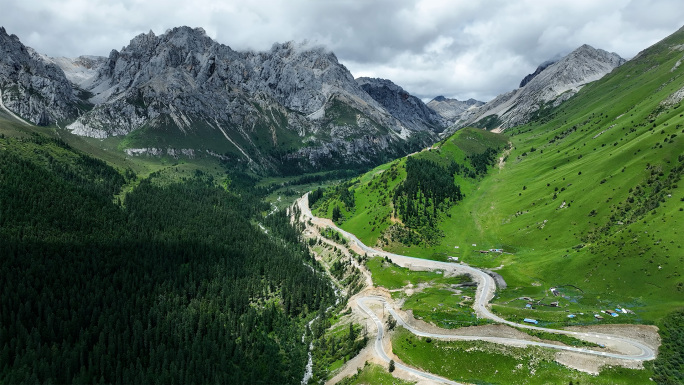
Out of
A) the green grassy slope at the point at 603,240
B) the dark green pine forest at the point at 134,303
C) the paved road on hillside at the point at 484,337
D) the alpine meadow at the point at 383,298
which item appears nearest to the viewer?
the paved road on hillside at the point at 484,337

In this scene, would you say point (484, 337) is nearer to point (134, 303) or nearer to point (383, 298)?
point (383, 298)

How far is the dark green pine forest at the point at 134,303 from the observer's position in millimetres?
109875

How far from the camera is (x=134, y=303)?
474 ft

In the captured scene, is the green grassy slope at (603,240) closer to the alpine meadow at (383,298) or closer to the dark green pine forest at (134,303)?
the alpine meadow at (383,298)

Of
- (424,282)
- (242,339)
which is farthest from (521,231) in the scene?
(242,339)

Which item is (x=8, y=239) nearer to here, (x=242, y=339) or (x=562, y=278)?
(x=242, y=339)

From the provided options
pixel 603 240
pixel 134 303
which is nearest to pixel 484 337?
pixel 603 240

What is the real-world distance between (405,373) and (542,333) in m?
37.6

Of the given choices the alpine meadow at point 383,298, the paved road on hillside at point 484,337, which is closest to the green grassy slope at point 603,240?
the alpine meadow at point 383,298

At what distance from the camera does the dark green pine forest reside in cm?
10988

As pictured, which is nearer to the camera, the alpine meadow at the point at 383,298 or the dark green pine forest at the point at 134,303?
the alpine meadow at the point at 383,298

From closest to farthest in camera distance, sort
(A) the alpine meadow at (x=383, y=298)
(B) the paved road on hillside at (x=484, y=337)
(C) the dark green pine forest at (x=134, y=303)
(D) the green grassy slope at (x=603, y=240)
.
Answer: (B) the paved road on hillside at (x=484, y=337) → (A) the alpine meadow at (x=383, y=298) → (C) the dark green pine forest at (x=134, y=303) → (D) the green grassy slope at (x=603, y=240)

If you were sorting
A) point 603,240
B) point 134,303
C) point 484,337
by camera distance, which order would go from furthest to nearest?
point 134,303, point 603,240, point 484,337

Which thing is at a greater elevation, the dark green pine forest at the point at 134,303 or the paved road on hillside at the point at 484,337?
the dark green pine forest at the point at 134,303
